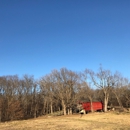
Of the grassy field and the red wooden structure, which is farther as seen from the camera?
the red wooden structure

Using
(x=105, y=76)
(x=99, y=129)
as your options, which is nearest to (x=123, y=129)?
(x=99, y=129)

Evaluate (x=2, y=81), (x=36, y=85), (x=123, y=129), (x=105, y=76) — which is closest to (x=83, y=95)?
(x=105, y=76)

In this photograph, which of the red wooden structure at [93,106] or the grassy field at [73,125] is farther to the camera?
the red wooden structure at [93,106]

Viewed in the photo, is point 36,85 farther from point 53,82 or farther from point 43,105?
point 53,82

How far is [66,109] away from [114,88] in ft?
55.3

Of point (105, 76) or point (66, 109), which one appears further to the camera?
point (66, 109)

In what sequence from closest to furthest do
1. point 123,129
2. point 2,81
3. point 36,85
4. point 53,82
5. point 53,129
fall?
1. point 123,129
2. point 53,129
3. point 53,82
4. point 2,81
5. point 36,85

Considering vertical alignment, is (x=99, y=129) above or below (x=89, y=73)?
below

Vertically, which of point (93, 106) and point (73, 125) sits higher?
point (93, 106)

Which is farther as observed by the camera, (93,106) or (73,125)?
(93,106)

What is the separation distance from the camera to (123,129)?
1769cm

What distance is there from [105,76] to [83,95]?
29.7 ft

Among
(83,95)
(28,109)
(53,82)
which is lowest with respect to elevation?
(28,109)

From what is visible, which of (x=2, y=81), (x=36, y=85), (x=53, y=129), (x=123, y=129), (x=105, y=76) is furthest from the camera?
(x=36, y=85)
